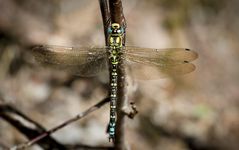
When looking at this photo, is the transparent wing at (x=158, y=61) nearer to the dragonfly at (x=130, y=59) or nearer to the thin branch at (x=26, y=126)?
the dragonfly at (x=130, y=59)

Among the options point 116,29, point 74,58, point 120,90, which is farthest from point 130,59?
point 120,90

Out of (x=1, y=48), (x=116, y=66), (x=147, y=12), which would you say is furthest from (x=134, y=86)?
(x=147, y=12)

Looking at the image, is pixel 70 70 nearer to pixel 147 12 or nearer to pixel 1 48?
pixel 1 48

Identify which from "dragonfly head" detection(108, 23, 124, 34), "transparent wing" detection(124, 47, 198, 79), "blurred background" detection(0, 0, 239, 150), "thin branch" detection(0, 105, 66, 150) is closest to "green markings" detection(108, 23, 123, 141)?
"dragonfly head" detection(108, 23, 124, 34)

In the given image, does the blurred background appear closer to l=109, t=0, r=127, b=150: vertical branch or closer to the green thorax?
the green thorax

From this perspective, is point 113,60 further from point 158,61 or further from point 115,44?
point 158,61

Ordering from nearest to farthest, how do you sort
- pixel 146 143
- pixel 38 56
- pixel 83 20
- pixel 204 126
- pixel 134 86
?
pixel 134 86 < pixel 38 56 < pixel 146 143 < pixel 204 126 < pixel 83 20

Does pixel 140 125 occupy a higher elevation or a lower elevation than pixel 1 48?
lower
